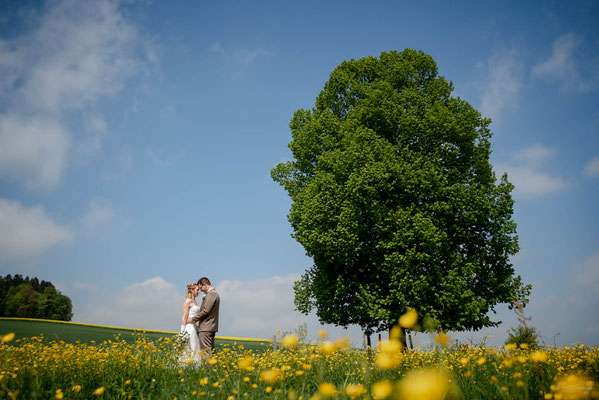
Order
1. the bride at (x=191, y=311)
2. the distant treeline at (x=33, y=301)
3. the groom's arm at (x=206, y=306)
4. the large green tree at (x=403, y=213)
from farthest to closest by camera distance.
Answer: the distant treeline at (x=33, y=301) < the large green tree at (x=403, y=213) < the bride at (x=191, y=311) < the groom's arm at (x=206, y=306)

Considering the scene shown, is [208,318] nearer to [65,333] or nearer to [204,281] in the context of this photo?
[204,281]

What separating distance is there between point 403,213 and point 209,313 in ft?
25.5

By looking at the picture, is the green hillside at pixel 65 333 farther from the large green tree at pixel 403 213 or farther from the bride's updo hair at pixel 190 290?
the bride's updo hair at pixel 190 290

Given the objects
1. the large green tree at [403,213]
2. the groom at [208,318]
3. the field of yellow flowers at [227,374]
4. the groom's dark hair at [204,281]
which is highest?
the large green tree at [403,213]

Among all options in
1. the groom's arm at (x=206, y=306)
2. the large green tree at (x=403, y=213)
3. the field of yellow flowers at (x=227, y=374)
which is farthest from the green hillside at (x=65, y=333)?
the field of yellow flowers at (x=227, y=374)

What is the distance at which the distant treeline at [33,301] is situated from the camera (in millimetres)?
58938

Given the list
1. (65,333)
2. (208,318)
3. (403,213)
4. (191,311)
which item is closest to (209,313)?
(208,318)

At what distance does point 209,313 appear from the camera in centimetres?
864

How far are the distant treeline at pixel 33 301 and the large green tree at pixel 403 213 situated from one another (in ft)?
216

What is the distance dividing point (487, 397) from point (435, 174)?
10.6 metres

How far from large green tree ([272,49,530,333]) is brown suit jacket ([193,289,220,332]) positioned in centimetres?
526

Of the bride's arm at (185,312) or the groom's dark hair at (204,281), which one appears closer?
the groom's dark hair at (204,281)

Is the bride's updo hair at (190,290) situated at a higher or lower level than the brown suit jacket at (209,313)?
higher

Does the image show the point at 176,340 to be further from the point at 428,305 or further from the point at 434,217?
the point at 434,217
